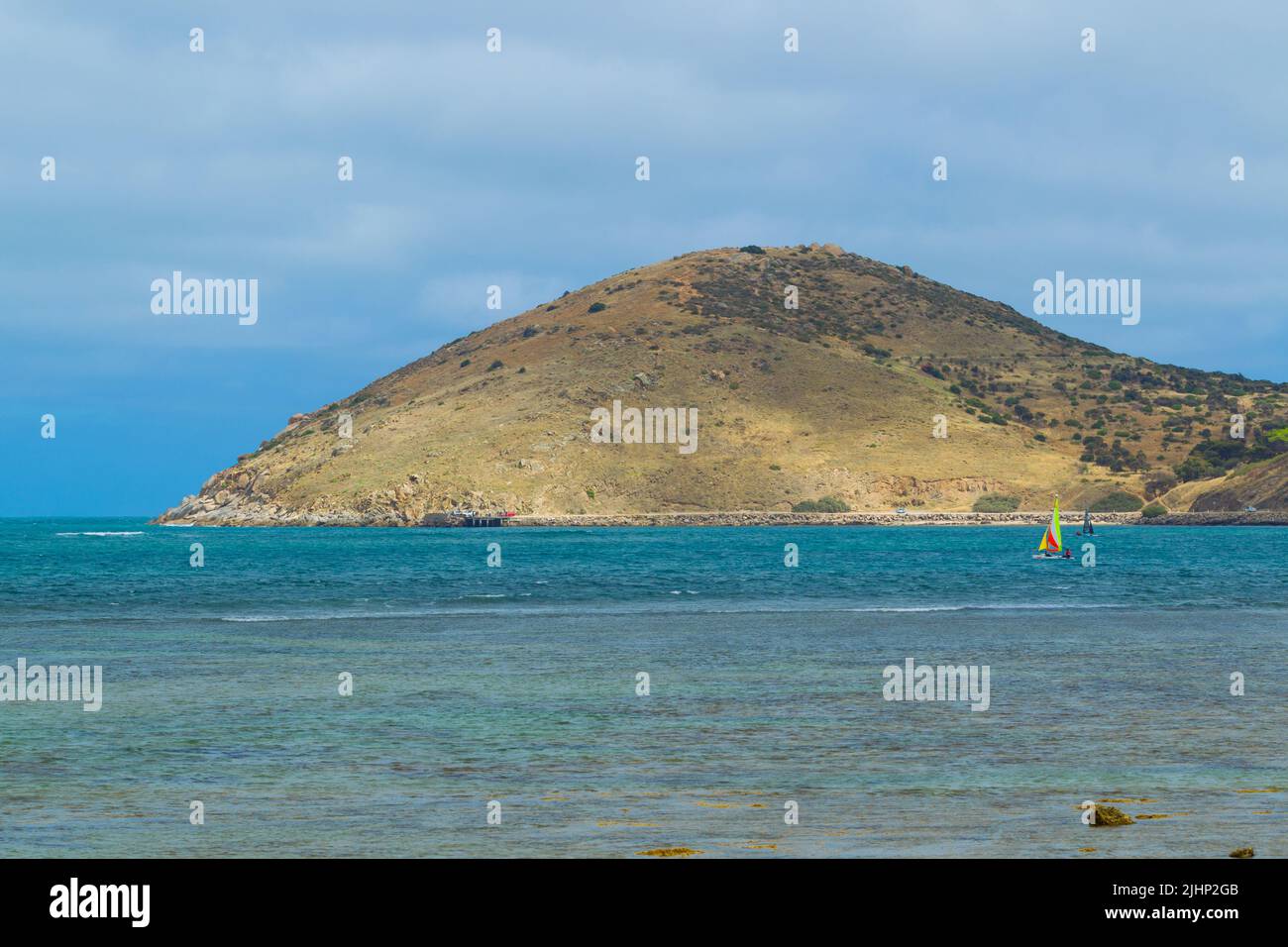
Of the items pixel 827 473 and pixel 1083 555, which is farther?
pixel 827 473

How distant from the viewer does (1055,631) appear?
43.0 meters

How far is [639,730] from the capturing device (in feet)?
74.4

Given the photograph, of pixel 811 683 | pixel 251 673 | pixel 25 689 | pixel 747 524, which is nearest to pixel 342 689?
pixel 251 673

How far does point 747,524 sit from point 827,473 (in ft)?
46.7

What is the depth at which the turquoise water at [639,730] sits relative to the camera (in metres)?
14.9

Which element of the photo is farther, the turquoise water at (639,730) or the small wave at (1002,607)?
the small wave at (1002,607)

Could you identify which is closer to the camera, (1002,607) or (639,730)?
(639,730)

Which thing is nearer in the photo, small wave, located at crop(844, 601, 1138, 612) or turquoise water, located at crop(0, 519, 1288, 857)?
turquoise water, located at crop(0, 519, 1288, 857)

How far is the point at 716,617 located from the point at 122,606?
23.4 metres

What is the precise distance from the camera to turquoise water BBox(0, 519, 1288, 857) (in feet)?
48.9

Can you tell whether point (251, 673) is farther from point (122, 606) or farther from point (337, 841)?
point (122, 606)
